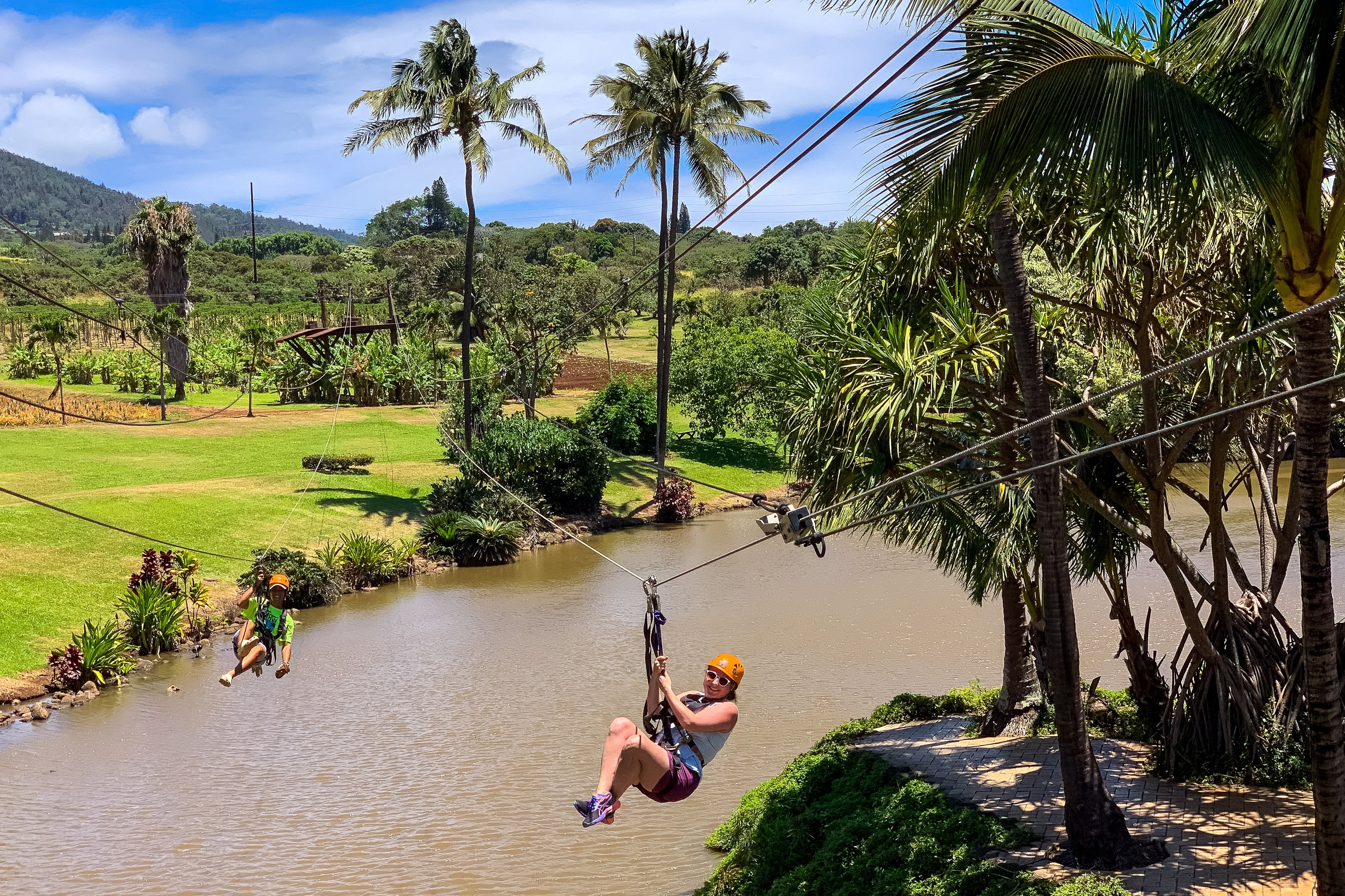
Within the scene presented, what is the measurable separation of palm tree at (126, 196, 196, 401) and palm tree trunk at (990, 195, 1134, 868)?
51.2 meters

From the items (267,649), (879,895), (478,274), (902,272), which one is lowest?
(879,895)

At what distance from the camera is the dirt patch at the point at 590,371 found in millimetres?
64125

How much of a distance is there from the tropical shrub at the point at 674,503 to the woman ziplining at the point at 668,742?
28.4m

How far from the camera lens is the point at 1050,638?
10141 mm

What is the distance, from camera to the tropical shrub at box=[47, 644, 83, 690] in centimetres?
2034

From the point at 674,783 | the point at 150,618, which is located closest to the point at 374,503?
the point at 150,618

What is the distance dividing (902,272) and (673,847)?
7400 millimetres

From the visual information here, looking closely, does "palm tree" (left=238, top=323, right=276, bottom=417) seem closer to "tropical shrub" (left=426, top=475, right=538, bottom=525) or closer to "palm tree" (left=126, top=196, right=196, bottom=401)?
"palm tree" (left=126, top=196, right=196, bottom=401)

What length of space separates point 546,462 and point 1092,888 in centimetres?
2707

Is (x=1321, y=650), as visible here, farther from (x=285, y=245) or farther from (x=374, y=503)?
(x=285, y=245)

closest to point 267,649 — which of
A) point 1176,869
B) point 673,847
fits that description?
point 673,847

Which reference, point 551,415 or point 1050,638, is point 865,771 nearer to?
point 1050,638

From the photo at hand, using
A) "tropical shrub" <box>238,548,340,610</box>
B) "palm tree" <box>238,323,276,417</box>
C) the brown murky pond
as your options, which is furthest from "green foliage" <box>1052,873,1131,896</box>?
"palm tree" <box>238,323,276,417</box>

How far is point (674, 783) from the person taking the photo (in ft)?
27.7
